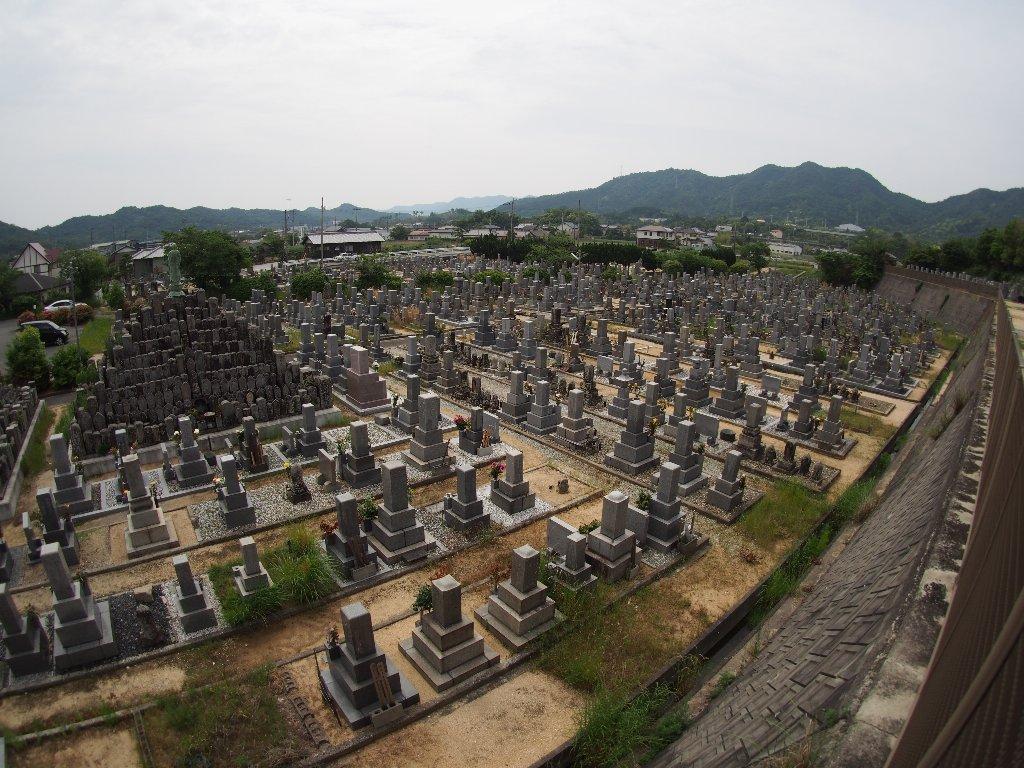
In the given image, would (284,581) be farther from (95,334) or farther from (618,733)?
(95,334)

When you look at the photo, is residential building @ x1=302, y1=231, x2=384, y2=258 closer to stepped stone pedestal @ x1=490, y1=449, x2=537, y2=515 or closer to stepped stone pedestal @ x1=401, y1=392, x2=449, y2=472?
stepped stone pedestal @ x1=401, y1=392, x2=449, y2=472

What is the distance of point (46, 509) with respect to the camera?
11547 millimetres

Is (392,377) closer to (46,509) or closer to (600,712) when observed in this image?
(46,509)

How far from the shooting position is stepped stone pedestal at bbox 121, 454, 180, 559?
12.0 m

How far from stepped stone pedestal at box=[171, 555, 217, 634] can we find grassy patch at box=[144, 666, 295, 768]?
1563 millimetres

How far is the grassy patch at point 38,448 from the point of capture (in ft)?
50.6

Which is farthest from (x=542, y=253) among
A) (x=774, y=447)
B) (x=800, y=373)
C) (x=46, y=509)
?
(x=46, y=509)

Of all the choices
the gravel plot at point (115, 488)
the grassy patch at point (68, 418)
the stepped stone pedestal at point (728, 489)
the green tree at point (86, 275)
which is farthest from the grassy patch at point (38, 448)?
the green tree at point (86, 275)

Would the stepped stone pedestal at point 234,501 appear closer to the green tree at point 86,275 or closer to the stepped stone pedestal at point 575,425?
the stepped stone pedestal at point 575,425

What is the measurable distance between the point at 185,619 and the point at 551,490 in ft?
29.0

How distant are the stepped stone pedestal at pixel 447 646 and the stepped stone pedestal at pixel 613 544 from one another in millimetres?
3126

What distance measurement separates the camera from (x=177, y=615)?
33.8ft

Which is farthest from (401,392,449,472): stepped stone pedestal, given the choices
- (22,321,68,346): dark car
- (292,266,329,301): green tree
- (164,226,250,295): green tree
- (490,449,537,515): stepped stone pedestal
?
(164,226,250,295): green tree

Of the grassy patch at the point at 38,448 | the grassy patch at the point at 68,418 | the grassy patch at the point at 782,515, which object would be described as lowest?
the grassy patch at the point at 782,515
